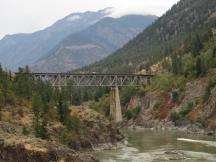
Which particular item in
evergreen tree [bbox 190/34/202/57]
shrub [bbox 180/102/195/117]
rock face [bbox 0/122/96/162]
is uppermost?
evergreen tree [bbox 190/34/202/57]

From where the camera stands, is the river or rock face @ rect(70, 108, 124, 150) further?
rock face @ rect(70, 108, 124, 150)

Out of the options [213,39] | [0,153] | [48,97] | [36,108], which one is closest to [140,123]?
[213,39]

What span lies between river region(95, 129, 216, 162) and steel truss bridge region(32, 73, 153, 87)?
45811mm

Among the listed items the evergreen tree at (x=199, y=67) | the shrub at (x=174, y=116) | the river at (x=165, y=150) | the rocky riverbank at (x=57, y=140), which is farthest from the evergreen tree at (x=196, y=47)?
the rocky riverbank at (x=57, y=140)

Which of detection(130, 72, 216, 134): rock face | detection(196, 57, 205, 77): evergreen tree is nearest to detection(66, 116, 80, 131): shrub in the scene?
detection(130, 72, 216, 134): rock face

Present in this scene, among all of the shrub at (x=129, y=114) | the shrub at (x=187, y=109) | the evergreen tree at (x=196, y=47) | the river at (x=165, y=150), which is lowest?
the river at (x=165, y=150)

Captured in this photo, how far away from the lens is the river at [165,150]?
7888 cm

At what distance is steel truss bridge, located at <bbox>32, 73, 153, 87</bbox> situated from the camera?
6171 inches

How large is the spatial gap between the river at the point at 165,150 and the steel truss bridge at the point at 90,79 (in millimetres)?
45811

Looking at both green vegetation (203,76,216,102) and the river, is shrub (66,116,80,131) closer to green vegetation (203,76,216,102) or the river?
the river

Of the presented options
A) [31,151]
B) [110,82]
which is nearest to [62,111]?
[31,151]

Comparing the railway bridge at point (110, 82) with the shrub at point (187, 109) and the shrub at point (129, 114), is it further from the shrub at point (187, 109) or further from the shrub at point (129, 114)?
the shrub at point (187, 109)

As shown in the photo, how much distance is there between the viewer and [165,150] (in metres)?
88.9

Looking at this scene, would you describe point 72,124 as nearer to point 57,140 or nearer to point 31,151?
point 57,140
